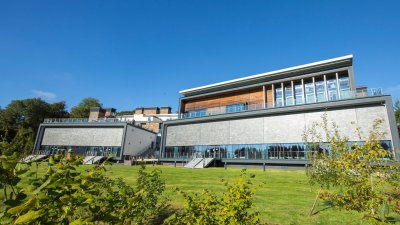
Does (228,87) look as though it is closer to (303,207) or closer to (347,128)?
(347,128)

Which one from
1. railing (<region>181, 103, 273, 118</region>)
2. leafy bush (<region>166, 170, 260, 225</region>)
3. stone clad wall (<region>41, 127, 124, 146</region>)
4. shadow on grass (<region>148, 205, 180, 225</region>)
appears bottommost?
shadow on grass (<region>148, 205, 180, 225</region>)

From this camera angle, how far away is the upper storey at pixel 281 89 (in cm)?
3178

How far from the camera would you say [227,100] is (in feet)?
138

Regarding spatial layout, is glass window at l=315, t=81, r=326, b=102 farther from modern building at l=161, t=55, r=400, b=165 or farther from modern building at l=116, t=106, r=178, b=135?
modern building at l=116, t=106, r=178, b=135

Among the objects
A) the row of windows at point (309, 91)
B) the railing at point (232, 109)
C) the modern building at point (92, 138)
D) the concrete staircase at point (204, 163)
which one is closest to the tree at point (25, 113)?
the modern building at point (92, 138)

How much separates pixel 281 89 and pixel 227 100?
392 inches

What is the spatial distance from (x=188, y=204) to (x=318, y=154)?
25.1 ft

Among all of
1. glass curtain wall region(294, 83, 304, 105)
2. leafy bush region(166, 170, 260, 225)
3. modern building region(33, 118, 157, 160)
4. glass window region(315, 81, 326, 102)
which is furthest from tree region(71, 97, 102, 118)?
leafy bush region(166, 170, 260, 225)

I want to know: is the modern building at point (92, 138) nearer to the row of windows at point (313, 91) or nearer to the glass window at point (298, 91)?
the row of windows at point (313, 91)

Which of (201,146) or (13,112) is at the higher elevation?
(13,112)

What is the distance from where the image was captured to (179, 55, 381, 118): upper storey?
31.8 m

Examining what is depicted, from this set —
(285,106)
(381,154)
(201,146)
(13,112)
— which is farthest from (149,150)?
(381,154)

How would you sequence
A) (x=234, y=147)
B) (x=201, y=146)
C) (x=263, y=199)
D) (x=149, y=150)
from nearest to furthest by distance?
(x=263, y=199), (x=234, y=147), (x=201, y=146), (x=149, y=150)

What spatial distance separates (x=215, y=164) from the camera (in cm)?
3581
